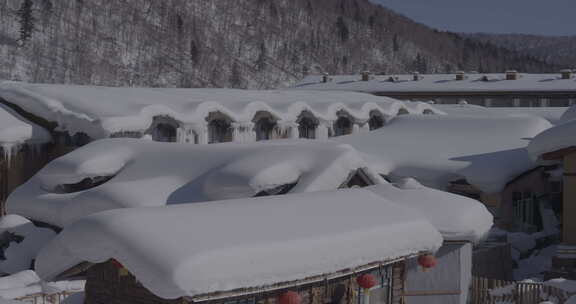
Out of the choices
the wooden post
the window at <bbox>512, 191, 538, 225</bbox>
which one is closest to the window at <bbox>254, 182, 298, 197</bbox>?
the wooden post

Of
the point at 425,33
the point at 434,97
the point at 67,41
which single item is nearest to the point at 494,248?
the point at 434,97

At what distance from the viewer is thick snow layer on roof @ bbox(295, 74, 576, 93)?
56812 mm

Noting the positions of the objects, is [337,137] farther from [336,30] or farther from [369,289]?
[336,30]

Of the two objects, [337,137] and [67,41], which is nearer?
[337,137]

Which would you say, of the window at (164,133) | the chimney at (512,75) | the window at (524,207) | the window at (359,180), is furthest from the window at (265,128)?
the chimney at (512,75)

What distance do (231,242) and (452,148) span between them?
19098 millimetres

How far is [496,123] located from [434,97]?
96.3ft

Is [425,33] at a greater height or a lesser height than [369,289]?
greater

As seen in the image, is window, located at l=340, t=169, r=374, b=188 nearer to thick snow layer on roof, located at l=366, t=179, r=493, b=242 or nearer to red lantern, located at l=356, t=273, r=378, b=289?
thick snow layer on roof, located at l=366, t=179, r=493, b=242

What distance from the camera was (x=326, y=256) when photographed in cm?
1115

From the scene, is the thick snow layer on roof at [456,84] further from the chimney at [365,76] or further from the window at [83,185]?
the window at [83,185]

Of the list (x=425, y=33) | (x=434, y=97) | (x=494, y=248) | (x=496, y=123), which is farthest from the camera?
(x=425, y=33)

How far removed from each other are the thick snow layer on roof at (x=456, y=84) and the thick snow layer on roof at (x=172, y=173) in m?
40.4

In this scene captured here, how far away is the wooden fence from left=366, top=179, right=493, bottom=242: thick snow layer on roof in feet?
4.05
